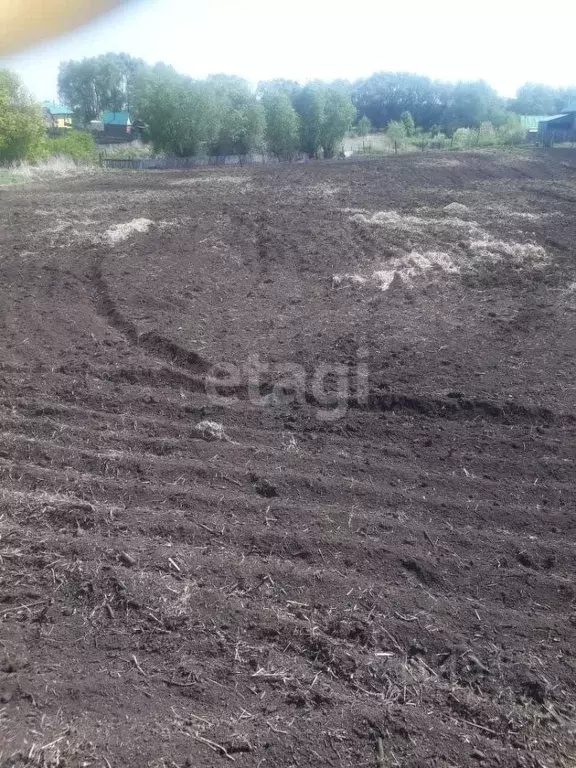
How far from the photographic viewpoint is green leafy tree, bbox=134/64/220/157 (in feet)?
131

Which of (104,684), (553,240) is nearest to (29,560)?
(104,684)

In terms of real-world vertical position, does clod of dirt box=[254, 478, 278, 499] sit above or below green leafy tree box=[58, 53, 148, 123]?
below

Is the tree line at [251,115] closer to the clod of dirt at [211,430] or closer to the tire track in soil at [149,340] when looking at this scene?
the tire track in soil at [149,340]

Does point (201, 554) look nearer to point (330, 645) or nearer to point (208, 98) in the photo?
point (330, 645)

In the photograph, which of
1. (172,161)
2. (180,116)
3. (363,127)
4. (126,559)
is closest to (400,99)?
(363,127)

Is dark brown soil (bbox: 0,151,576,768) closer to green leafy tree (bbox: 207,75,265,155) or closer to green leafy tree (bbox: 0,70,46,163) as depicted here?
green leafy tree (bbox: 0,70,46,163)

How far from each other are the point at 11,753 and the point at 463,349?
21.1 ft

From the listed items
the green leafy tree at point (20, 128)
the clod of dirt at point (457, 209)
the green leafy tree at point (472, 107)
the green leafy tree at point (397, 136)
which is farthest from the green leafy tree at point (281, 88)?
the clod of dirt at point (457, 209)

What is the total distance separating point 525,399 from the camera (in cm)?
629

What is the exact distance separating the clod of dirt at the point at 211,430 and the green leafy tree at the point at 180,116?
3934 cm

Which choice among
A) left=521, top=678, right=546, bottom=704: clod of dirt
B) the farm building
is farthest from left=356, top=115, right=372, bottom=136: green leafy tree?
left=521, top=678, right=546, bottom=704: clod of dirt

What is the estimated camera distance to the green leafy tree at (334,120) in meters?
49.2

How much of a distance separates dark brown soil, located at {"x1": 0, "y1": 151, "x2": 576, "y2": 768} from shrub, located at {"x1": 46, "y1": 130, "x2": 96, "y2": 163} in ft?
89.4

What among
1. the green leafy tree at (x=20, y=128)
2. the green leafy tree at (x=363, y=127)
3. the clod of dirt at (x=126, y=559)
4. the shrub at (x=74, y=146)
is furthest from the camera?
the green leafy tree at (x=363, y=127)
